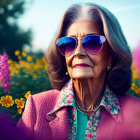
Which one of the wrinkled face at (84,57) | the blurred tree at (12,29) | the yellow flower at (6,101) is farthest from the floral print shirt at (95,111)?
the blurred tree at (12,29)

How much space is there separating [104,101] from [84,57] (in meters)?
0.44

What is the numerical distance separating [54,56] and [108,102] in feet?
2.22

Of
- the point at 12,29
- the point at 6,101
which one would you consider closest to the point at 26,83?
the point at 6,101

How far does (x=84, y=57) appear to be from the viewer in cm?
185

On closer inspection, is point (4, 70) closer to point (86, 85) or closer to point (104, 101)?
point (86, 85)

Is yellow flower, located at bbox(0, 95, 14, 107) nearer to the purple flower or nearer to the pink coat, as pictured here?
the purple flower

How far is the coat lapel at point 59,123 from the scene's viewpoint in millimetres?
1825

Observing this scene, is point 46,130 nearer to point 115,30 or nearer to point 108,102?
point 108,102

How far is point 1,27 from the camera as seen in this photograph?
68.2 ft

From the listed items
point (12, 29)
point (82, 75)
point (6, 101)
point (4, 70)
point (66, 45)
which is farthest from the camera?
point (12, 29)

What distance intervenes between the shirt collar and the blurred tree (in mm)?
18020

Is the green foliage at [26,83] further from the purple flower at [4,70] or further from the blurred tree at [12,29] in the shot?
the blurred tree at [12,29]

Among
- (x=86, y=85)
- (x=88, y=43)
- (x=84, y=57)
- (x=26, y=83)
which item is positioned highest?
(x=88, y=43)

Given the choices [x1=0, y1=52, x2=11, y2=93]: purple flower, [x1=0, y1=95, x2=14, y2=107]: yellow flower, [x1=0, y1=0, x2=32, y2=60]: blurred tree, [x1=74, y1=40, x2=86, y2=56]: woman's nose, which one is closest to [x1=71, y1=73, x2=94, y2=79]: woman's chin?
[x1=74, y1=40, x2=86, y2=56]: woman's nose
